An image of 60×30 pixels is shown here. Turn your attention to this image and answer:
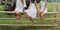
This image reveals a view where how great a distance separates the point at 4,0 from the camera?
22.9ft

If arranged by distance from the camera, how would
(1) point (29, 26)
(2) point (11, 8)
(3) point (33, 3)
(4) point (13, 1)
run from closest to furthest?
(3) point (33, 3), (1) point (29, 26), (4) point (13, 1), (2) point (11, 8)

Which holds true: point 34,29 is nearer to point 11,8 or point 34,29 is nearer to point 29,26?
point 29,26

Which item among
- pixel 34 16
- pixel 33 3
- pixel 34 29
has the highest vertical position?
pixel 33 3

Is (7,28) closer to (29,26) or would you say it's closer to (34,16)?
(29,26)

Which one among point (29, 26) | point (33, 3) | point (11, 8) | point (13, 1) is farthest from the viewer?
point (11, 8)

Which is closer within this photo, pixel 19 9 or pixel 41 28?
pixel 19 9

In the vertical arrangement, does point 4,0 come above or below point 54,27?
above

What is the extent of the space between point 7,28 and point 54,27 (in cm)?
133

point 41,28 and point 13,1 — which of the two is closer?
point 41,28

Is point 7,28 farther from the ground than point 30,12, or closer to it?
closer to it

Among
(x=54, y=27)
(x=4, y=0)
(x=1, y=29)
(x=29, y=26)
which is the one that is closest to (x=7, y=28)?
(x=1, y=29)

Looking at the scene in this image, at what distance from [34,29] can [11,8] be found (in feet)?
6.87

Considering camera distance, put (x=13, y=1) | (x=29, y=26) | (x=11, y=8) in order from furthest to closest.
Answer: (x=11, y=8) < (x=13, y=1) < (x=29, y=26)

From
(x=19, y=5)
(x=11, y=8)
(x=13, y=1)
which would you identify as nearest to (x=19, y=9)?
(x=19, y=5)
